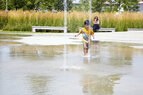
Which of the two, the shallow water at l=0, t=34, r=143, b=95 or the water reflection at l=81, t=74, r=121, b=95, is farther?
the shallow water at l=0, t=34, r=143, b=95

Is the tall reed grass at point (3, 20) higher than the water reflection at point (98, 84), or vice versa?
the tall reed grass at point (3, 20)

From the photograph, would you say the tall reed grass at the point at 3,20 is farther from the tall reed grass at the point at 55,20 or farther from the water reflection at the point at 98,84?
the water reflection at the point at 98,84

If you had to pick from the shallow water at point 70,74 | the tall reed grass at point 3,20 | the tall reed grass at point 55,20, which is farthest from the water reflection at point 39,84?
the tall reed grass at point 3,20

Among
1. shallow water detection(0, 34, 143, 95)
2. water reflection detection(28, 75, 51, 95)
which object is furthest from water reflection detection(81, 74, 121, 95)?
water reflection detection(28, 75, 51, 95)

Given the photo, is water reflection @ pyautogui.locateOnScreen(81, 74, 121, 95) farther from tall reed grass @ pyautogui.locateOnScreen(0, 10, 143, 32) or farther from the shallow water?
tall reed grass @ pyautogui.locateOnScreen(0, 10, 143, 32)

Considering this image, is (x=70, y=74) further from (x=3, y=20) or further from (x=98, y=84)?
(x=3, y=20)

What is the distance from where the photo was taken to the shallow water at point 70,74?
297 inches

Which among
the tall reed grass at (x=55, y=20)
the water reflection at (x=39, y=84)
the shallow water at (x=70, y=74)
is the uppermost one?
the tall reed grass at (x=55, y=20)

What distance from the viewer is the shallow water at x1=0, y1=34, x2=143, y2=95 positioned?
24.7 ft

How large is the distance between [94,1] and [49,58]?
Result: 5661 cm

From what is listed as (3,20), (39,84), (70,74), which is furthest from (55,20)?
(39,84)

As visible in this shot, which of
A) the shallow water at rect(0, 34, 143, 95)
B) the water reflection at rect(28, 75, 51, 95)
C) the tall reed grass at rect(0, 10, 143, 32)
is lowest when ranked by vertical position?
the shallow water at rect(0, 34, 143, 95)

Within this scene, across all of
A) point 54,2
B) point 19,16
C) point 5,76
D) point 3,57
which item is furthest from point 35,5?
point 5,76

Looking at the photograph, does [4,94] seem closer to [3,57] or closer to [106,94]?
[106,94]
